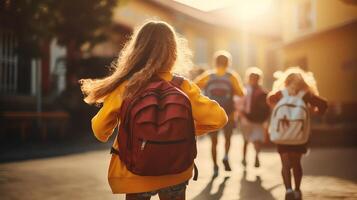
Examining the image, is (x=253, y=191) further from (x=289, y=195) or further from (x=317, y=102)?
(x=317, y=102)

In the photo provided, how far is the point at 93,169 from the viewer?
10.2 metres

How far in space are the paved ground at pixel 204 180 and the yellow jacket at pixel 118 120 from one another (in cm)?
366

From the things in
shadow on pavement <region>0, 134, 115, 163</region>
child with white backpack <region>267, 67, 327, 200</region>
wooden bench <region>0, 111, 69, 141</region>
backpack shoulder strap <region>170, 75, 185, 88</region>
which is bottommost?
shadow on pavement <region>0, 134, 115, 163</region>

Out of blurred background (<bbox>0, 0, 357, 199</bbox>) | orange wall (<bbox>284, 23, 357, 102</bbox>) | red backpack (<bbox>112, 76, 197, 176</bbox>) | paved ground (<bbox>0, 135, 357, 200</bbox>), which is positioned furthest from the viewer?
orange wall (<bbox>284, 23, 357, 102</bbox>)

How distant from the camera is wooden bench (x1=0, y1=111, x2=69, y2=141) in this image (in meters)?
16.9

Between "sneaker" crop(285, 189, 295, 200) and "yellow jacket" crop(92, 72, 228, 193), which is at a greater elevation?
"yellow jacket" crop(92, 72, 228, 193)

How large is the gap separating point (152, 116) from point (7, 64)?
17585 millimetres

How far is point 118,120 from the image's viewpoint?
355cm

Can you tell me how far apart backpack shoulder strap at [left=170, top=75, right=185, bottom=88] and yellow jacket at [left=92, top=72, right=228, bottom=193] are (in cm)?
2

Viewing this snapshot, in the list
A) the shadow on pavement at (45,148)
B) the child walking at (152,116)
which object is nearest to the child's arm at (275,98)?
the child walking at (152,116)

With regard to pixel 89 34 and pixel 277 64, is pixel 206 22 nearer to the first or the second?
pixel 277 64

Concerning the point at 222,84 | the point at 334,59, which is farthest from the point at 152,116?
the point at 334,59

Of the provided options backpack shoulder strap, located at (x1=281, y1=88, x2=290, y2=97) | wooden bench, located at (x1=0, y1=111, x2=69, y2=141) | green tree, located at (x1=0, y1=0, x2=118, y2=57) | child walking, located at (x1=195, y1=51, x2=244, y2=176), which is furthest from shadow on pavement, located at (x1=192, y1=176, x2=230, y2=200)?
wooden bench, located at (x1=0, y1=111, x2=69, y2=141)

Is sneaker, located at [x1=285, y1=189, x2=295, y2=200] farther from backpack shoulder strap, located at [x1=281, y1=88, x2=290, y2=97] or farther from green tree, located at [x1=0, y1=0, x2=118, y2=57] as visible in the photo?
green tree, located at [x1=0, y1=0, x2=118, y2=57]
